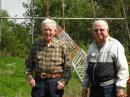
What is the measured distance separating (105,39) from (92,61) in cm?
26

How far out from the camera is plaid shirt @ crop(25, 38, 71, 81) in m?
5.75

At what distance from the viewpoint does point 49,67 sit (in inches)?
226

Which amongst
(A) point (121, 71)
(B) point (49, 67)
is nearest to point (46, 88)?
(B) point (49, 67)

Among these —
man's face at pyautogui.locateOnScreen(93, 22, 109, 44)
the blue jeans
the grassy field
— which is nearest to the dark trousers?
the blue jeans

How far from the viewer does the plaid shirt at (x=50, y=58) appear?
575cm

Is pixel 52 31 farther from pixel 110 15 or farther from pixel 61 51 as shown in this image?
pixel 110 15

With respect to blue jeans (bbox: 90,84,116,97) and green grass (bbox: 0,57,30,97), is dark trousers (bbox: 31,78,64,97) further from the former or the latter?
green grass (bbox: 0,57,30,97)

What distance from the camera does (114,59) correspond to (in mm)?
5238

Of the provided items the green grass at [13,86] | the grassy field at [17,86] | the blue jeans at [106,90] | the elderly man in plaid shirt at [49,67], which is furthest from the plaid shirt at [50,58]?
the green grass at [13,86]

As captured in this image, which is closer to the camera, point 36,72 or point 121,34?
point 36,72

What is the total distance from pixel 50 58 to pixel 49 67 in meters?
0.10

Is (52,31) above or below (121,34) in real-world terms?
above

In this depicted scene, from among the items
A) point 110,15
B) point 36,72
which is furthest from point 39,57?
point 110,15

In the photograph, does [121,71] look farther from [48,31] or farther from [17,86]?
[17,86]
